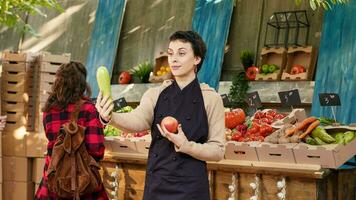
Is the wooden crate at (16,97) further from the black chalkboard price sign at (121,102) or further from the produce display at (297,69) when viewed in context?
the produce display at (297,69)

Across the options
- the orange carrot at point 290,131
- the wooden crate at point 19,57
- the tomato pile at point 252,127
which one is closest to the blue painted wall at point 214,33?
the wooden crate at point 19,57

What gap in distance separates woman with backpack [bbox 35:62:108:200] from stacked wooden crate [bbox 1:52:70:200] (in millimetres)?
1917

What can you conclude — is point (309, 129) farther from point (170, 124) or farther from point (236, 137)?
point (170, 124)

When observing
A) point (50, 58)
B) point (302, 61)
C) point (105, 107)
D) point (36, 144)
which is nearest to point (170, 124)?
point (105, 107)

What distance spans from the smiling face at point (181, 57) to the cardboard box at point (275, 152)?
1.25 metres

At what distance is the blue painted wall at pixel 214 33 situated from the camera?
7621mm

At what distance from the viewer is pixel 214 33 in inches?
305

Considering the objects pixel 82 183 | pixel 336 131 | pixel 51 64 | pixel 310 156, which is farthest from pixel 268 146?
pixel 51 64

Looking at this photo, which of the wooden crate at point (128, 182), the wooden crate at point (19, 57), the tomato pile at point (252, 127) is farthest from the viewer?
the wooden crate at point (19, 57)

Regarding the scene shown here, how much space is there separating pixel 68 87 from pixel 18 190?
2.37m

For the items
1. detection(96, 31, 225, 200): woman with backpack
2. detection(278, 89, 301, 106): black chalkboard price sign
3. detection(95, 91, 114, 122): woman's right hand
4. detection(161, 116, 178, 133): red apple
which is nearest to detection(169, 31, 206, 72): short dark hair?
detection(96, 31, 225, 200): woman with backpack

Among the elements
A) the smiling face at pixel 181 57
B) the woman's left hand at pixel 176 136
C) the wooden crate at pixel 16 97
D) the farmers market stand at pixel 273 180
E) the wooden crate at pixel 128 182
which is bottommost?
the wooden crate at pixel 128 182

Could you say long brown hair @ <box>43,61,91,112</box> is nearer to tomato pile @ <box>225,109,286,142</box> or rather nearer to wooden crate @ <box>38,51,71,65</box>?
tomato pile @ <box>225,109,286,142</box>

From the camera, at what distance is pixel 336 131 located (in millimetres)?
3959
